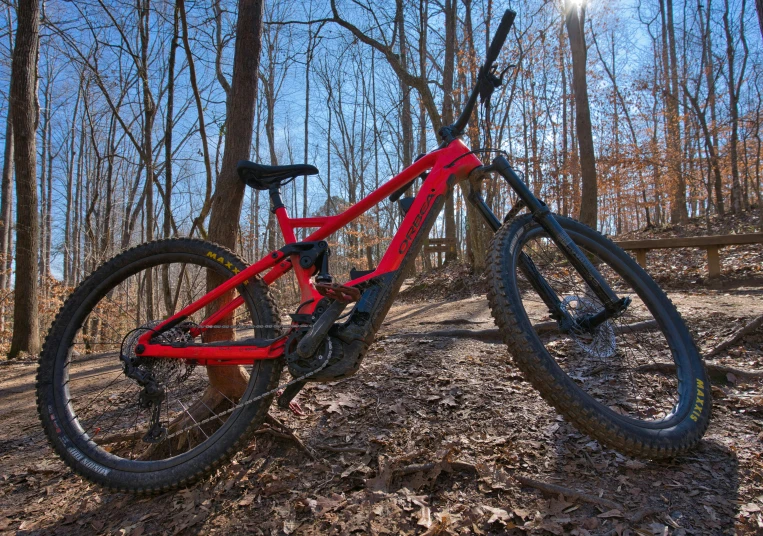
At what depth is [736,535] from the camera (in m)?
1.18

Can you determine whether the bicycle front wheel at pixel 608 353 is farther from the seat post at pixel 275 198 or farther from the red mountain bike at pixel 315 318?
the seat post at pixel 275 198

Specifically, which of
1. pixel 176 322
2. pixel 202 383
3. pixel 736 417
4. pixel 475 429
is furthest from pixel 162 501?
pixel 736 417

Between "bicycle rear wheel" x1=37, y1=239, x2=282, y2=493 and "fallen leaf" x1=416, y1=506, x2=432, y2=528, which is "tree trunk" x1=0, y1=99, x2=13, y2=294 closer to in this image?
"bicycle rear wheel" x1=37, y1=239, x2=282, y2=493

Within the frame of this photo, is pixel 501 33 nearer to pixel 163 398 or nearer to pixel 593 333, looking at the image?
pixel 593 333

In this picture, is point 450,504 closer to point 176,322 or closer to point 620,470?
point 620,470

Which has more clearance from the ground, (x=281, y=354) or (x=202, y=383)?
(x=281, y=354)

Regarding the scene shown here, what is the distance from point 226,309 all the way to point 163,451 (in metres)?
0.88

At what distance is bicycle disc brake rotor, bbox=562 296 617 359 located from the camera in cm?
191

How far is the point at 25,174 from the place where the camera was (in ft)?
20.6

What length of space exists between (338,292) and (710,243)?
672 cm

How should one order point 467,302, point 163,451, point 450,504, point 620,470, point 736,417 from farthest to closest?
1. point 467,302
2. point 163,451
3. point 736,417
4. point 620,470
5. point 450,504

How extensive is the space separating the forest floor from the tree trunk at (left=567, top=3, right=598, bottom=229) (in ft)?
22.0

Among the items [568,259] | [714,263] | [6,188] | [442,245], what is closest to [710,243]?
[714,263]

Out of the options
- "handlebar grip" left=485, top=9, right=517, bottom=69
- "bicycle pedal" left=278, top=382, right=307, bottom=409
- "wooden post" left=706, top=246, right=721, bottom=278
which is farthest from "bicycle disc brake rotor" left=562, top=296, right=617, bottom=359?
"wooden post" left=706, top=246, right=721, bottom=278
